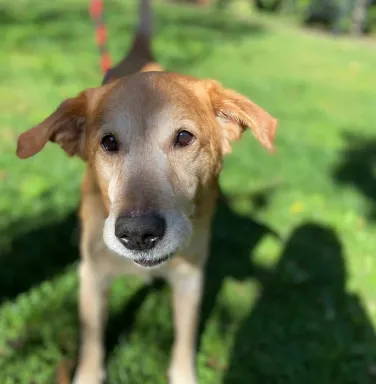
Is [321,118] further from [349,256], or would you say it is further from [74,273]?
[74,273]

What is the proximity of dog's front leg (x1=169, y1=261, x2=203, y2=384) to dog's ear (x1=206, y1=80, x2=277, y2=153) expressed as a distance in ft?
2.64

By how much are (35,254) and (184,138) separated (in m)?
1.90

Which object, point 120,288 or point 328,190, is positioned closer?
point 120,288

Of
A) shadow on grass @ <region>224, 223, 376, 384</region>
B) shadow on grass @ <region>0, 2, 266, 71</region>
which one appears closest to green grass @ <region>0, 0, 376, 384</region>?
shadow on grass @ <region>224, 223, 376, 384</region>

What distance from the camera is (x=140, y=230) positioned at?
2.14m

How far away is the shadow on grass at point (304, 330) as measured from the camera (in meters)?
3.20

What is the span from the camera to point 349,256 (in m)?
4.34

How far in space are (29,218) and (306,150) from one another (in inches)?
141

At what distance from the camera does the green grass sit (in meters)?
3.20

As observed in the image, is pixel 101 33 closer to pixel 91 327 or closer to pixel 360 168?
pixel 360 168

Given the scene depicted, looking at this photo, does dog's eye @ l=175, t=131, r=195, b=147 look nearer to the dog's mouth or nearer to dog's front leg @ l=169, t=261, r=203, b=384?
the dog's mouth

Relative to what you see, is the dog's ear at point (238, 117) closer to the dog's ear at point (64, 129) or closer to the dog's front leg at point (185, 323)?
the dog's ear at point (64, 129)

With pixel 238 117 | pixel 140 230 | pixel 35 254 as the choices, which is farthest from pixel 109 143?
pixel 35 254

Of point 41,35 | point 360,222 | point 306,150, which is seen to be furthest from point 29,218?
point 41,35
